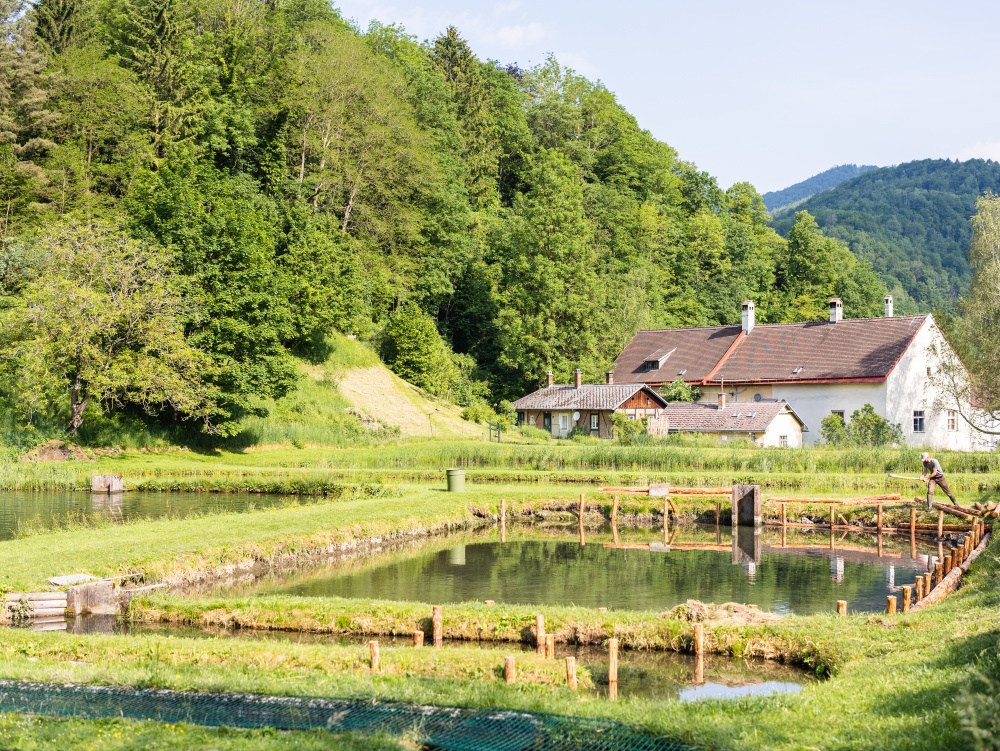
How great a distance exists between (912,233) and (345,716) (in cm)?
17883

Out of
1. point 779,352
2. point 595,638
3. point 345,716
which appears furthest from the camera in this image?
point 779,352

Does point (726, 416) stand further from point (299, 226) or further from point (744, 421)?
point (299, 226)

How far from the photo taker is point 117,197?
59.4 metres

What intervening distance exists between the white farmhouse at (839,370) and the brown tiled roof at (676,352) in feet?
0.42

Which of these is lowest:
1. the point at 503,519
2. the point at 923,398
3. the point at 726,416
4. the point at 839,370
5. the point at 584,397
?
the point at 503,519

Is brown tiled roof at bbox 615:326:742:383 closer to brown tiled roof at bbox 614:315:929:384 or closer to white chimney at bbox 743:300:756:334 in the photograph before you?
brown tiled roof at bbox 614:315:929:384

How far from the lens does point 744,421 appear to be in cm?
5309

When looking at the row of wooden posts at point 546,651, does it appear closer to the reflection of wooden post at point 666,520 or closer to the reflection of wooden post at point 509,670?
the reflection of wooden post at point 509,670

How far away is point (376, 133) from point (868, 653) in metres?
58.5

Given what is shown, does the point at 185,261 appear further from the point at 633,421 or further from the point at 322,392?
the point at 633,421

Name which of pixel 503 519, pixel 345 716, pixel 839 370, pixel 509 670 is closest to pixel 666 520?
pixel 503 519

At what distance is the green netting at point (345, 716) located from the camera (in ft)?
29.4

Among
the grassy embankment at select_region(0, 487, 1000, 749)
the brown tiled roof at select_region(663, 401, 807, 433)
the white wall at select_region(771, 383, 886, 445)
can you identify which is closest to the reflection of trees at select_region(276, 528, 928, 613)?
the grassy embankment at select_region(0, 487, 1000, 749)

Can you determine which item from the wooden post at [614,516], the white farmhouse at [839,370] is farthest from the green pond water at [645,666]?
the white farmhouse at [839,370]
